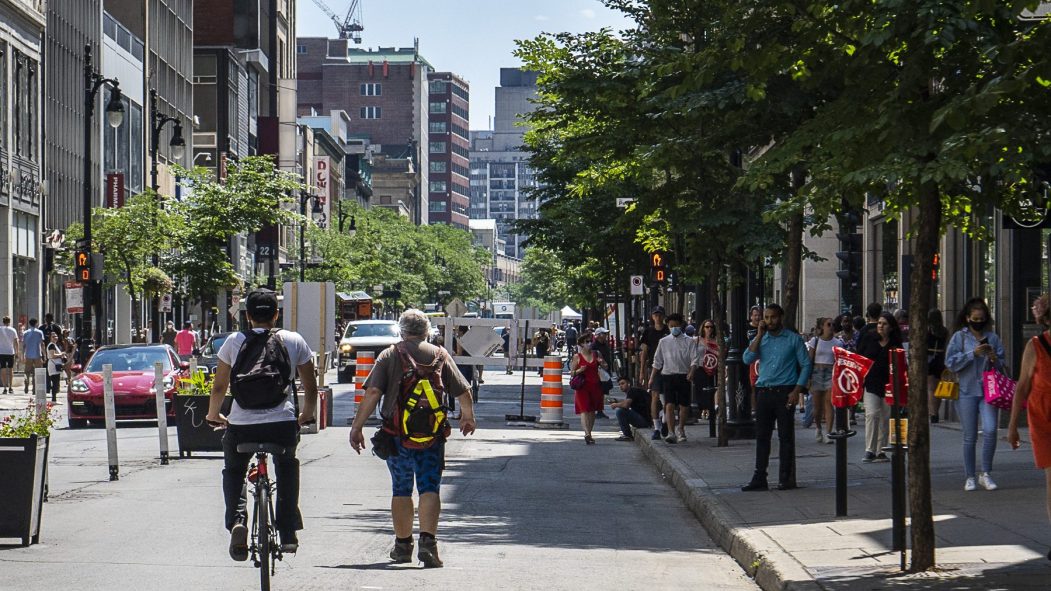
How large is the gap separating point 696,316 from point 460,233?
13281cm

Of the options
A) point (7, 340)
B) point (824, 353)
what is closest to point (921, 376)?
point (824, 353)

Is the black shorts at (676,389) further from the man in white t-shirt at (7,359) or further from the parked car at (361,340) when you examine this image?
the parked car at (361,340)

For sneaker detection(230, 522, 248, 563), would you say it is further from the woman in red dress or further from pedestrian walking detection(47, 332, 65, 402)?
pedestrian walking detection(47, 332, 65, 402)

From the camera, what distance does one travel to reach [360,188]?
160m

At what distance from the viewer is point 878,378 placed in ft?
61.8

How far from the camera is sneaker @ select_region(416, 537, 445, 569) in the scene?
37.5 ft

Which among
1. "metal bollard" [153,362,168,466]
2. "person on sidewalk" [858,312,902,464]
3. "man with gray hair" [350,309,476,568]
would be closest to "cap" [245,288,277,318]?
"man with gray hair" [350,309,476,568]

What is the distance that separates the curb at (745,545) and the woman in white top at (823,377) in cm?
596

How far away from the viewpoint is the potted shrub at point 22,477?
12.1 m

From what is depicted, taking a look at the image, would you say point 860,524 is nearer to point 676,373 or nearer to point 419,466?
point 419,466

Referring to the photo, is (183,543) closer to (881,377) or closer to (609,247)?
(881,377)

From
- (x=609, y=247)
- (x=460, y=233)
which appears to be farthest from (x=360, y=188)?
(x=609, y=247)

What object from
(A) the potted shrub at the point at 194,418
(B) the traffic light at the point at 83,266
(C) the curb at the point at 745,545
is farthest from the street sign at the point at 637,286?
(C) the curb at the point at 745,545

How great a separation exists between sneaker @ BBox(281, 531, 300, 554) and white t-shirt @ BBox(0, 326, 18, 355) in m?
31.6
